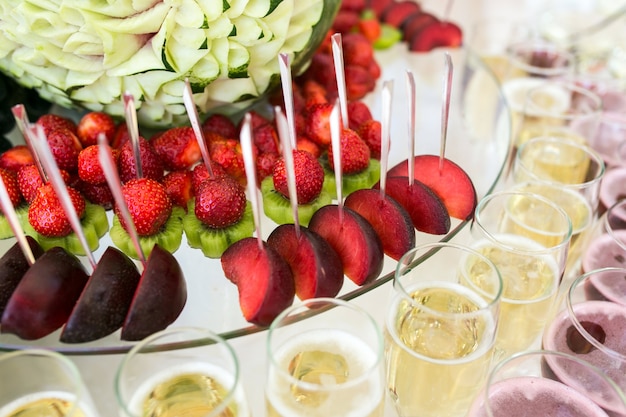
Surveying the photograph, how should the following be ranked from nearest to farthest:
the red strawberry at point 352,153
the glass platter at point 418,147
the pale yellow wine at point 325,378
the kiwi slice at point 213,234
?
1. the pale yellow wine at point 325,378
2. the glass platter at point 418,147
3. the kiwi slice at point 213,234
4. the red strawberry at point 352,153

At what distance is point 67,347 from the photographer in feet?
2.79

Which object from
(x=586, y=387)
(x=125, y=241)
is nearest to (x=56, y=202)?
(x=125, y=241)

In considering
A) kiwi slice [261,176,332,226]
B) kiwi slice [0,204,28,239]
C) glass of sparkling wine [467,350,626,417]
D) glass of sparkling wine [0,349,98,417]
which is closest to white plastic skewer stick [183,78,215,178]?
kiwi slice [261,176,332,226]

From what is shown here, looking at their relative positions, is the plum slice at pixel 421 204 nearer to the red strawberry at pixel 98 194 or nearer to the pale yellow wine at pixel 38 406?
the red strawberry at pixel 98 194

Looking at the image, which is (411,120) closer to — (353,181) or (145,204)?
(353,181)

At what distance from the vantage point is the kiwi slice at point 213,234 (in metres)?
1.02

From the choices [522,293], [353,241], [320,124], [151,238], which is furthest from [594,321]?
[151,238]

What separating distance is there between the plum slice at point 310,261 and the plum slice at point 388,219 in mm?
104

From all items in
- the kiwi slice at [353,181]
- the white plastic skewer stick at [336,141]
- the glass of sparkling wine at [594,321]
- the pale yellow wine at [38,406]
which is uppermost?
the white plastic skewer stick at [336,141]

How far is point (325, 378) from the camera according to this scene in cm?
79

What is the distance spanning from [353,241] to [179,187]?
1.12 feet

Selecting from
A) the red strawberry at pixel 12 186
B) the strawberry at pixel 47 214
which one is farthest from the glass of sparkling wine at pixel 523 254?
the red strawberry at pixel 12 186

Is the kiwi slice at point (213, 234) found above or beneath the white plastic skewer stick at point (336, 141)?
beneath

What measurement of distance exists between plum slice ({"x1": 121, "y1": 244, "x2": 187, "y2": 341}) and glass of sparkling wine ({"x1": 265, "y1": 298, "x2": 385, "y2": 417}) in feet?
0.64
